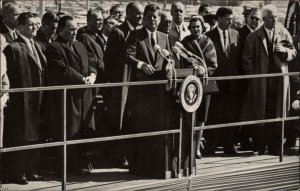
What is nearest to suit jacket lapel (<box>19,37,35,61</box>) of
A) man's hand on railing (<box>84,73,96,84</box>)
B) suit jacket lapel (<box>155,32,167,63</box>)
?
man's hand on railing (<box>84,73,96,84</box>)

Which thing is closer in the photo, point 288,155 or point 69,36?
point 69,36

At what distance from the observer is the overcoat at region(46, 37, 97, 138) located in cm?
630

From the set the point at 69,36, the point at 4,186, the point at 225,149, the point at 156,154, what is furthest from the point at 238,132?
the point at 4,186

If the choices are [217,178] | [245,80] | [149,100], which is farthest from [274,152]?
[149,100]

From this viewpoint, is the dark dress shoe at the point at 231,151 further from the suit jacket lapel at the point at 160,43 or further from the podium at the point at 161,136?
the suit jacket lapel at the point at 160,43

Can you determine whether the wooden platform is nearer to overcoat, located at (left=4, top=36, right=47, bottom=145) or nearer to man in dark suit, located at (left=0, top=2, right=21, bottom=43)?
overcoat, located at (left=4, top=36, right=47, bottom=145)

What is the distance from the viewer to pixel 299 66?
27.8 ft

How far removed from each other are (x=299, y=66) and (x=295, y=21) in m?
1.22

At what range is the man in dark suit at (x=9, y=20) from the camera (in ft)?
20.5

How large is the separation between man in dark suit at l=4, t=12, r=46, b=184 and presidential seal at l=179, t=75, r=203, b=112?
1317 millimetres

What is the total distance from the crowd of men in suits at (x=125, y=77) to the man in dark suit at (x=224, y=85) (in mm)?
12

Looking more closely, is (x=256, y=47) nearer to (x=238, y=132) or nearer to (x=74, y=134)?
(x=238, y=132)

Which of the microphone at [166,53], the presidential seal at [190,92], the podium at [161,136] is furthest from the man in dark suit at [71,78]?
the presidential seal at [190,92]

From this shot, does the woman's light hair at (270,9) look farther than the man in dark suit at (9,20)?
Yes
